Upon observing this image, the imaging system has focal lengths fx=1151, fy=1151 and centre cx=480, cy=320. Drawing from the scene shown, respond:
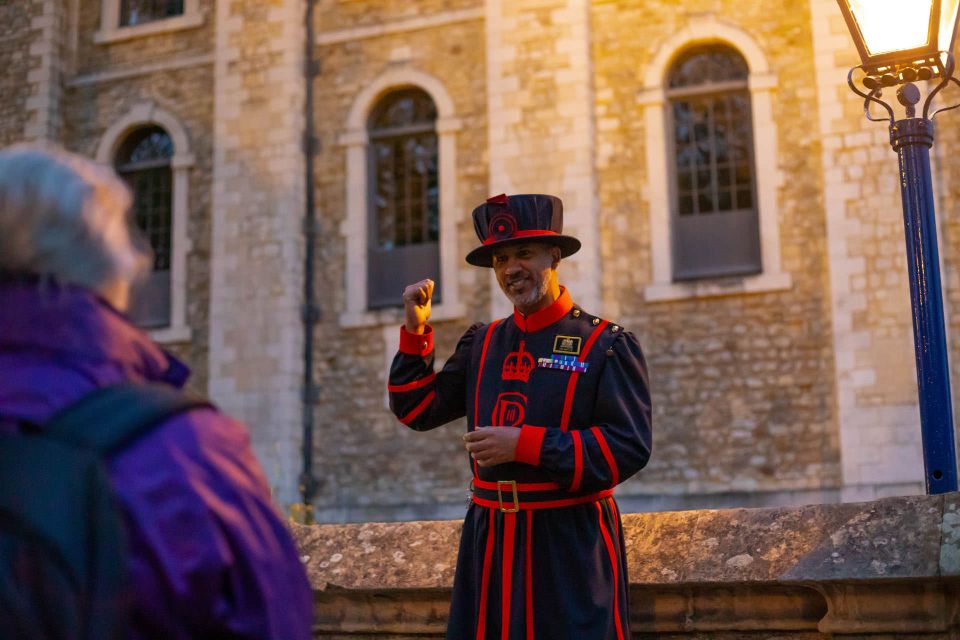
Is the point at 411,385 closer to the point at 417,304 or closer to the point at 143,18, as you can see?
the point at 417,304

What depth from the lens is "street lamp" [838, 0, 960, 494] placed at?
3.70m

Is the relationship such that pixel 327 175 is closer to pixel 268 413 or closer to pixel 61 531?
Answer: pixel 268 413

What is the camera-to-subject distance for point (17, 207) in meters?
1.53

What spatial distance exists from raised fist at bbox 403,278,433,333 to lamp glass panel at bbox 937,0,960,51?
2.26m

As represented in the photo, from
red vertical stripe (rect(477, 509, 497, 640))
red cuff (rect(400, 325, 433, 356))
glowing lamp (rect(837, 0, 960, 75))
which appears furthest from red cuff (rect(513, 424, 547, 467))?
glowing lamp (rect(837, 0, 960, 75))

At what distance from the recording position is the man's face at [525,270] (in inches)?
136

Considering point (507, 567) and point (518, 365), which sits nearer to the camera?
point (507, 567)

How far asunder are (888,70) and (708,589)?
233 centimetres

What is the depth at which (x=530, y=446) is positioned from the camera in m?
3.03

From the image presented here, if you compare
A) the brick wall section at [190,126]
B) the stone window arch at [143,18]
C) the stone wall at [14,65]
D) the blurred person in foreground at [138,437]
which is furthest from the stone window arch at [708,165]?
the blurred person in foreground at [138,437]

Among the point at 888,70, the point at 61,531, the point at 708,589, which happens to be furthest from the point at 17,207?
the point at 888,70

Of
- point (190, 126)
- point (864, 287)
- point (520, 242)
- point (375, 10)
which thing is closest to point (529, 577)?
point (520, 242)

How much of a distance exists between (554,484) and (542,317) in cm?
58

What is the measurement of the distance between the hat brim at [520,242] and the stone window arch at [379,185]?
9.35 metres
